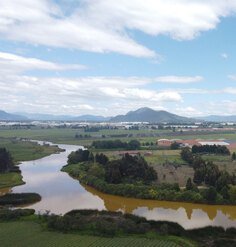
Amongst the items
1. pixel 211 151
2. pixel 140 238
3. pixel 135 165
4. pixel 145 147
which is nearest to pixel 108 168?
pixel 135 165

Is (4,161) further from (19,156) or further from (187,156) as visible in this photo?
(187,156)

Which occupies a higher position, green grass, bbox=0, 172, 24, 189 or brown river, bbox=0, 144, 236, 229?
green grass, bbox=0, 172, 24, 189

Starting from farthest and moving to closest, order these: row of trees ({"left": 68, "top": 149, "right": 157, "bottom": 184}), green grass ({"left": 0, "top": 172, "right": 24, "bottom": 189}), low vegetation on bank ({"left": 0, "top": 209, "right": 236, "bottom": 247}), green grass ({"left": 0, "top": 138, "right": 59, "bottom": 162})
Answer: green grass ({"left": 0, "top": 138, "right": 59, "bottom": 162}) → green grass ({"left": 0, "top": 172, "right": 24, "bottom": 189}) → row of trees ({"left": 68, "top": 149, "right": 157, "bottom": 184}) → low vegetation on bank ({"left": 0, "top": 209, "right": 236, "bottom": 247})

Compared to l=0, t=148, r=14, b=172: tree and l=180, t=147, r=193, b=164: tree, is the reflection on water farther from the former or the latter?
l=180, t=147, r=193, b=164: tree

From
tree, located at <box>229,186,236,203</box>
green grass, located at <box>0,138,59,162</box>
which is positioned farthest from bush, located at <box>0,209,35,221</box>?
green grass, located at <box>0,138,59,162</box>

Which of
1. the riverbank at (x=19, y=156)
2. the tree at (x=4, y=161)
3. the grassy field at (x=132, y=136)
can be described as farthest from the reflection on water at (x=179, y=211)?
the grassy field at (x=132, y=136)

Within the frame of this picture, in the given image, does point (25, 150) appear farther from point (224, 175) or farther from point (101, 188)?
point (224, 175)
